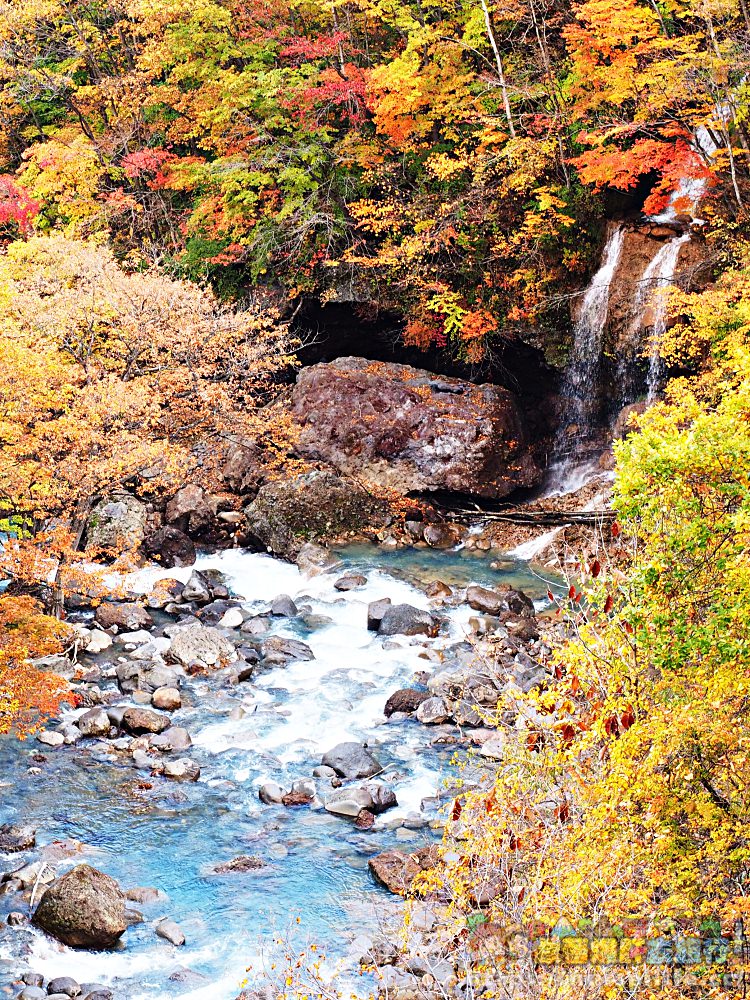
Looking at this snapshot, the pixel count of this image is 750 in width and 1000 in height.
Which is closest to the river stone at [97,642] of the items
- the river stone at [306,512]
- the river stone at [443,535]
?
the river stone at [306,512]

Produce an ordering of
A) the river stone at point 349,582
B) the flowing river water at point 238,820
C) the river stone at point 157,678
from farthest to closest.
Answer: the river stone at point 349,582 < the river stone at point 157,678 < the flowing river water at point 238,820

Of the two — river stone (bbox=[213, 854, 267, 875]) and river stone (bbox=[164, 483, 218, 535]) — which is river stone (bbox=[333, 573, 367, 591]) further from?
river stone (bbox=[213, 854, 267, 875])

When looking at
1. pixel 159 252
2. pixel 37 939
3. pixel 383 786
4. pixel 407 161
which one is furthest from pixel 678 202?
pixel 37 939

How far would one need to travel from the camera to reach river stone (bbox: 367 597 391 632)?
44.4ft

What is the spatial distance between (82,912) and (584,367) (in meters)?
14.4

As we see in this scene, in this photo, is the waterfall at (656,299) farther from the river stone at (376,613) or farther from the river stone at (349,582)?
the river stone at (376,613)

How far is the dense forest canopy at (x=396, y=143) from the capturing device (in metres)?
15.7

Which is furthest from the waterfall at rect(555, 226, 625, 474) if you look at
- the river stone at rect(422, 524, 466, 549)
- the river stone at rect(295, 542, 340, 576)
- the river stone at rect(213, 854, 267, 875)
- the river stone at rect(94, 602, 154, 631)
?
the river stone at rect(213, 854, 267, 875)

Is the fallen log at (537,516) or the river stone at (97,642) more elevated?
the fallen log at (537,516)

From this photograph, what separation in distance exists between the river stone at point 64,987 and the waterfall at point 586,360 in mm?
14203

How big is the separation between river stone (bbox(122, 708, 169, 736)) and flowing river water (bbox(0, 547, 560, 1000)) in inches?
13.9

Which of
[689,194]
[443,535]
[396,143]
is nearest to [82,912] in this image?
[443,535]

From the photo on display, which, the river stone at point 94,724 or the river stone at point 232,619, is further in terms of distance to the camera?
the river stone at point 232,619

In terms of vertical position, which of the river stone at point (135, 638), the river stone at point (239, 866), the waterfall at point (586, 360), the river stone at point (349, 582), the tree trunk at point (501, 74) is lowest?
the river stone at point (239, 866)
